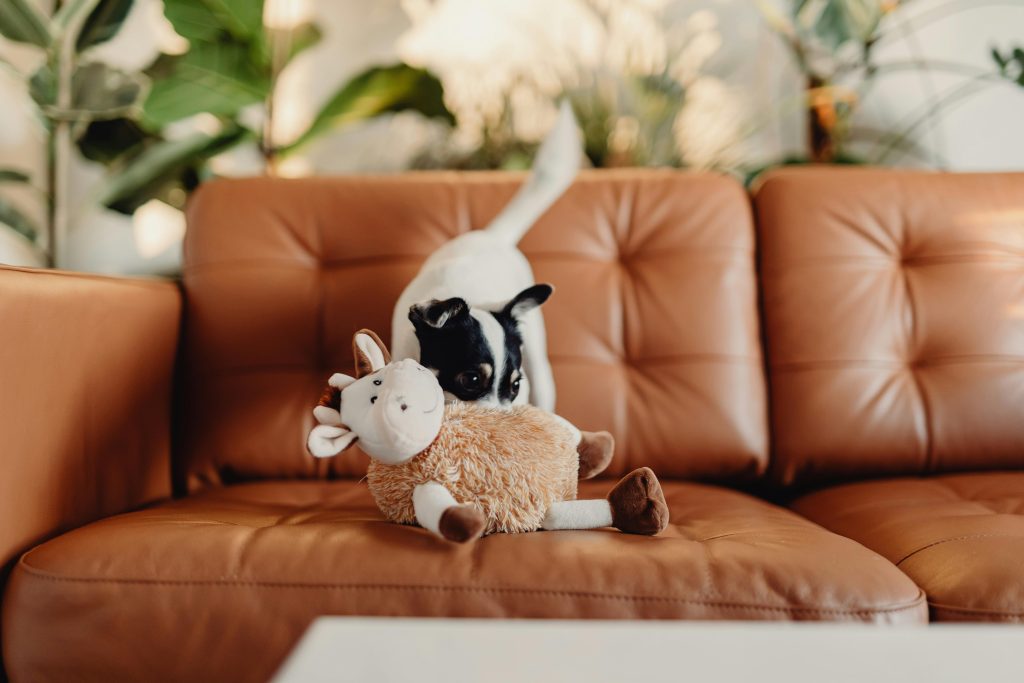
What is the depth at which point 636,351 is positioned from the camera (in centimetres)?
128

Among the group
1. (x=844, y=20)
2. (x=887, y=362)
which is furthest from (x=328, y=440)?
(x=844, y=20)

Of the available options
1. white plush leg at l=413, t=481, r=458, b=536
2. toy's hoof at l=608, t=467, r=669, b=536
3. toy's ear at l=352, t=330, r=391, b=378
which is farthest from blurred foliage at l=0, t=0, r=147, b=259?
toy's hoof at l=608, t=467, r=669, b=536

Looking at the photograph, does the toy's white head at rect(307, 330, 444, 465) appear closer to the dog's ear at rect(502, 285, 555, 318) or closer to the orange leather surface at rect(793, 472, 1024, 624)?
the dog's ear at rect(502, 285, 555, 318)

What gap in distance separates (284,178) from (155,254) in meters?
0.60

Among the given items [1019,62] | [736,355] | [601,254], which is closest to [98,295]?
[601,254]

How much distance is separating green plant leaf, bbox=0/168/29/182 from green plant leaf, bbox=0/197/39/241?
45 millimetres

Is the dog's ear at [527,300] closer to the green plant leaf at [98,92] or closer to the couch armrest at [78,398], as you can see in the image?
the couch armrest at [78,398]

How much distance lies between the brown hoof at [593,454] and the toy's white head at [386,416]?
0.26 meters

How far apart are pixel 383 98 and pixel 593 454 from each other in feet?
3.20

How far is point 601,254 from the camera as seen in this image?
1.32 m

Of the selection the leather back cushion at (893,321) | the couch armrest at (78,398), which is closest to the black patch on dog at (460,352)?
the couch armrest at (78,398)

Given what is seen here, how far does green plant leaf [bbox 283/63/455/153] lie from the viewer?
5.15ft

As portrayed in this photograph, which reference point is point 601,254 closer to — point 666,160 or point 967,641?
point 666,160

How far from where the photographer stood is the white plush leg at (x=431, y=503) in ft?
2.57
